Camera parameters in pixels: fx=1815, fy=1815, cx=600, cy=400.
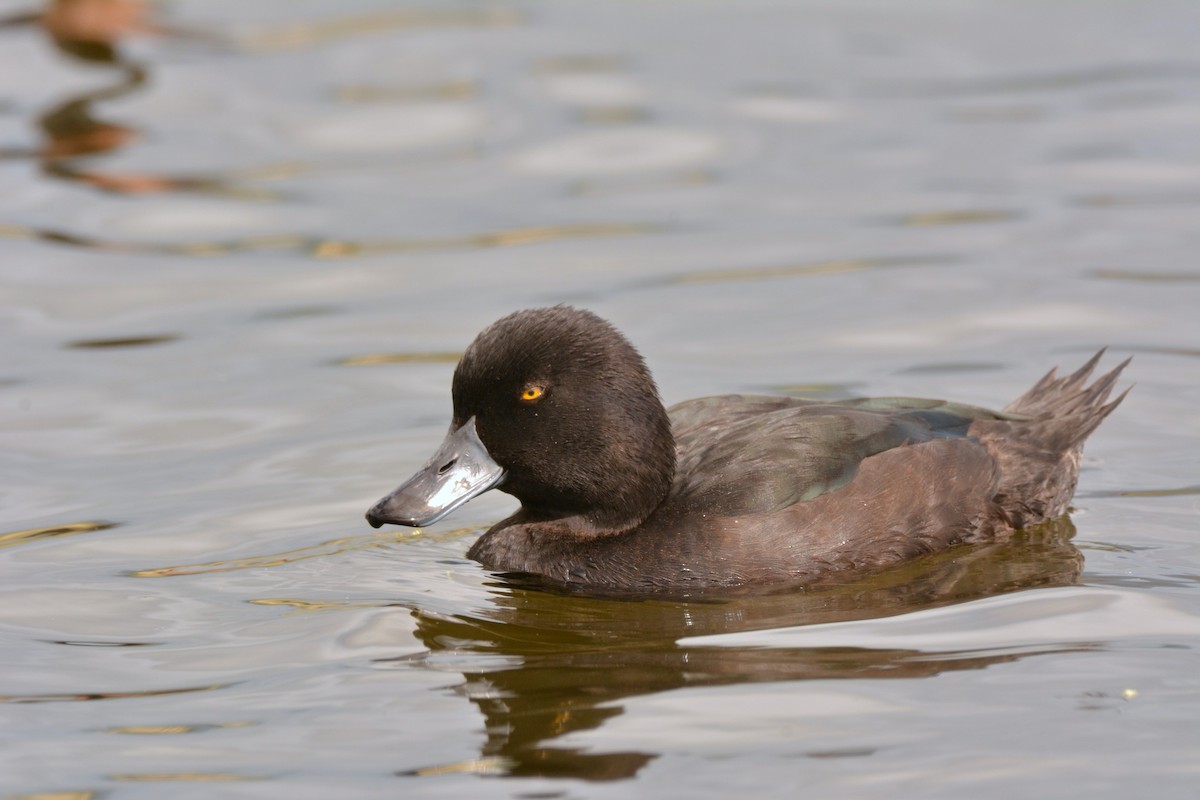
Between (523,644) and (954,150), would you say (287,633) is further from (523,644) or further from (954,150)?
(954,150)

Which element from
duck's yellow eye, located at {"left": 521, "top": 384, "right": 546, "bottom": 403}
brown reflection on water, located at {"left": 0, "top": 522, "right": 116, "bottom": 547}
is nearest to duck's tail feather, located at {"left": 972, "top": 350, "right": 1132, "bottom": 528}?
duck's yellow eye, located at {"left": 521, "top": 384, "right": 546, "bottom": 403}

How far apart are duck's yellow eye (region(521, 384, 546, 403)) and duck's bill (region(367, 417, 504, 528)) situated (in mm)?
237

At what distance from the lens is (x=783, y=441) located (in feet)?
22.6

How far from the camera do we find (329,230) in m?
12.4

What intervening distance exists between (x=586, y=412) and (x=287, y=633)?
135cm

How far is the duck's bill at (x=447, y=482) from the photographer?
21.9 ft

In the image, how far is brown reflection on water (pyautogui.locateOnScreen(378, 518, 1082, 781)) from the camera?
5.42 m

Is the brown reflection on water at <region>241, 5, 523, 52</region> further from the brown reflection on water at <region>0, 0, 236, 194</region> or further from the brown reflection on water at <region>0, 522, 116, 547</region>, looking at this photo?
the brown reflection on water at <region>0, 522, 116, 547</region>

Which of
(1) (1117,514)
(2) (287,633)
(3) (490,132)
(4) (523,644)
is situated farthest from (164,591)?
(3) (490,132)

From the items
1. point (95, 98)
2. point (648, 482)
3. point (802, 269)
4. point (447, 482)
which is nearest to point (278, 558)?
point (447, 482)

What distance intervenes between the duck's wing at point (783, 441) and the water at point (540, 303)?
0.43 meters

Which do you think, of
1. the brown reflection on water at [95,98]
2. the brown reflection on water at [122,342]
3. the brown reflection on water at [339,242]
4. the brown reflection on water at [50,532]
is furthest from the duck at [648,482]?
the brown reflection on water at [95,98]

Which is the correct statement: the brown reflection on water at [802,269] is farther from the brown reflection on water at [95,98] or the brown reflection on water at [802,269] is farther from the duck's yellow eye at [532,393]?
the duck's yellow eye at [532,393]

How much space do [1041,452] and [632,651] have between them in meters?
2.20
